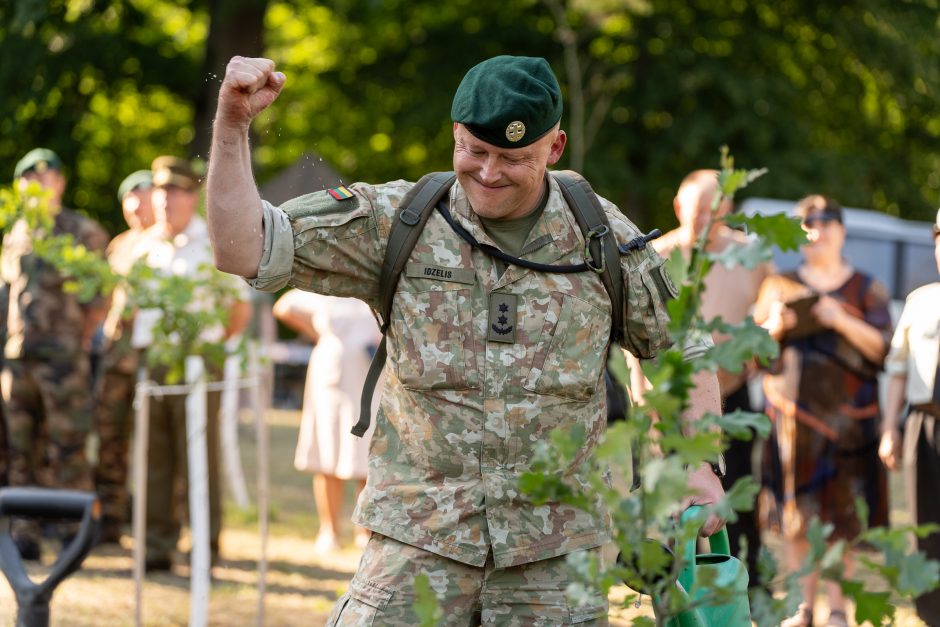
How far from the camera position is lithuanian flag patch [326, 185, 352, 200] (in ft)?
10.4

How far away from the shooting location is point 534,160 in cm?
315

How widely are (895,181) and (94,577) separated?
1633 cm

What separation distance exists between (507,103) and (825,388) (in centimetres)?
451

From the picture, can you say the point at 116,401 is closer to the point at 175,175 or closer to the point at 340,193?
the point at 175,175

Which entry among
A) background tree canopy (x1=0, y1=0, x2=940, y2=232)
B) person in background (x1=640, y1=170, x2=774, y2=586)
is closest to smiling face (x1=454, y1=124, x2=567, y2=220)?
person in background (x1=640, y1=170, x2=774, y2=586)

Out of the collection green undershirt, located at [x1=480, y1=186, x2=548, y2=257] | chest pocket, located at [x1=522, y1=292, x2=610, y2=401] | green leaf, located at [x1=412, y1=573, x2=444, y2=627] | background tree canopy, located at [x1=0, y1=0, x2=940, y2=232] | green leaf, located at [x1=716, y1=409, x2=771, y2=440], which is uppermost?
background tree canopy, located at [x1=0, y1=0, x2=940, y2=232]

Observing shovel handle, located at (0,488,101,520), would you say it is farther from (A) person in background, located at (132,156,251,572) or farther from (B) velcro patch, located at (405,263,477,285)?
(A) person in background, located at (132,156,251,572)

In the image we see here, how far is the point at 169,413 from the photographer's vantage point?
311 inches

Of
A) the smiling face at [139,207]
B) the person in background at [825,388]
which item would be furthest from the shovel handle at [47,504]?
the smiling face at [139,207]

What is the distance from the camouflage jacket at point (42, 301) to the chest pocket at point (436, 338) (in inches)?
202

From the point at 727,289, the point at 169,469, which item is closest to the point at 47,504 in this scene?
the point at 169,469

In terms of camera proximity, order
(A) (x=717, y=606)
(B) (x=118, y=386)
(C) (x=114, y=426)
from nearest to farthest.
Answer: (A) (x=717, y=606)
(B) (x=118, y=386)
(C) (x=114, y=426)

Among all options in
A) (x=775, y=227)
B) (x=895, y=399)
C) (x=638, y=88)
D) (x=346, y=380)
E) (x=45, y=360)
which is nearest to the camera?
(x=775, y=227)

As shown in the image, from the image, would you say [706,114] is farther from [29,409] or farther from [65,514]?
[65,514]
